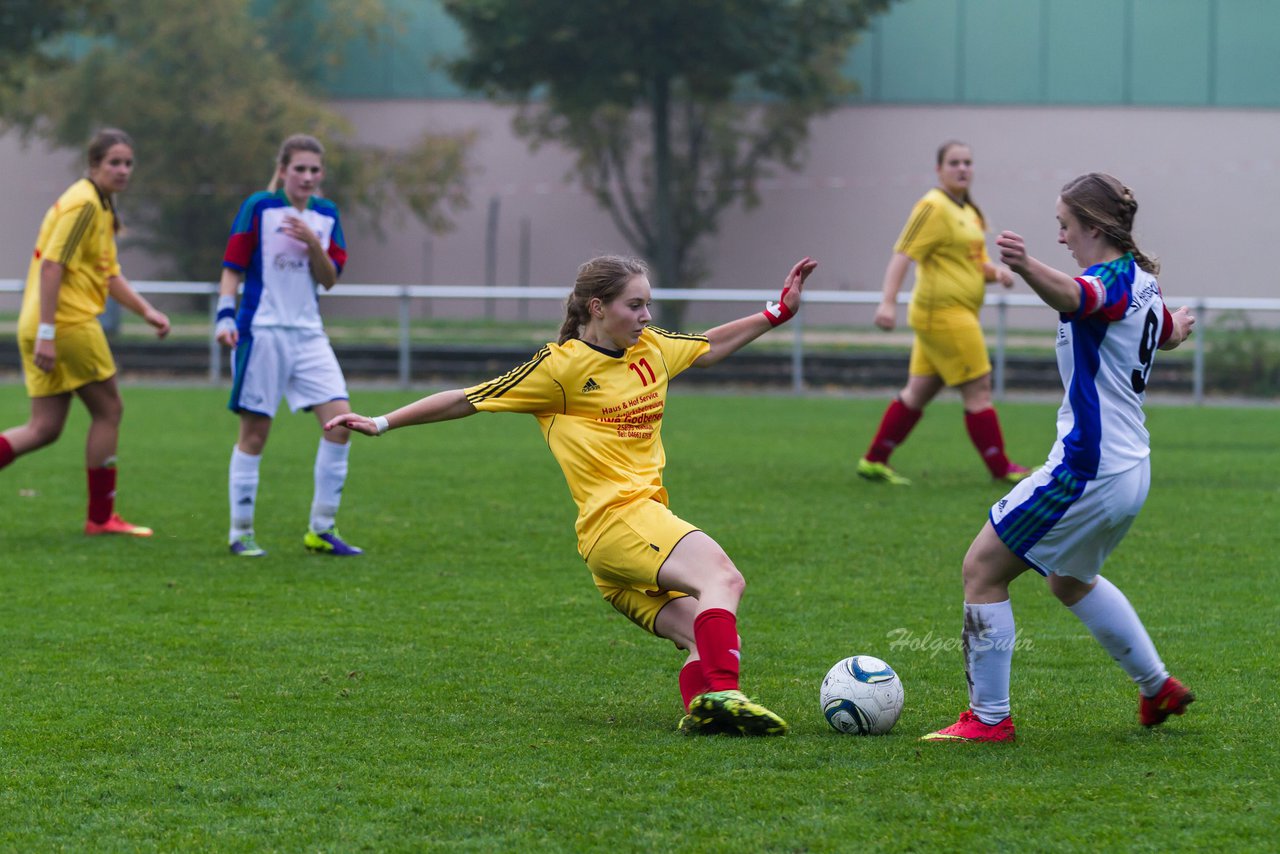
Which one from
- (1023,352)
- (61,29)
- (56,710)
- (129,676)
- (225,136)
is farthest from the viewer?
(225,136)

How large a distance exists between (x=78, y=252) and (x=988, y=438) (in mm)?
5453

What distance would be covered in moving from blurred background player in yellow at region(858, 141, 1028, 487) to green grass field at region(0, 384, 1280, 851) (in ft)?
1.66

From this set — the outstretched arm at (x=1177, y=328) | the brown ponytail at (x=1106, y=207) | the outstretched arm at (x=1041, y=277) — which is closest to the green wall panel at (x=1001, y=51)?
the outstretched arm at (x=1177, y=328)

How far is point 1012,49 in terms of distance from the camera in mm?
31266

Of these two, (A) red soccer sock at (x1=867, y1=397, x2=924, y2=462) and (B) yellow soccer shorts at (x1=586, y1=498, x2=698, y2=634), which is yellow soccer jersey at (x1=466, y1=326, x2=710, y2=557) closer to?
(B) yellow soccer shorts at (x1=586, y1=498, x2=698, y2=634)

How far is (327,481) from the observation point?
7789 millimetres

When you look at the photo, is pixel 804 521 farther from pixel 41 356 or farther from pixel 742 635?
pixel 41 356

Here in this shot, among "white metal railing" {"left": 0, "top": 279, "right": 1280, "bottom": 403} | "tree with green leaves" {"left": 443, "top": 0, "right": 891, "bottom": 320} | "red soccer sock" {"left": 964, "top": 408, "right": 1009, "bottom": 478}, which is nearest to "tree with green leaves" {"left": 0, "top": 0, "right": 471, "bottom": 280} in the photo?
"tree with green leaves" {"left": 443, "top": 0, "right": 891, "bottom": 320}

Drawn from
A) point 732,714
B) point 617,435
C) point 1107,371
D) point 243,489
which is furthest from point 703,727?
point 243,489

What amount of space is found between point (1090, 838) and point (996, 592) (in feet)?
3.22

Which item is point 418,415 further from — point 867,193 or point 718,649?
point 867,193

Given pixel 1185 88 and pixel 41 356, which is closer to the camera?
pixel 41 356

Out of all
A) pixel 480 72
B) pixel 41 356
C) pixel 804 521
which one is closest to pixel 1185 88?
pixel 480 72

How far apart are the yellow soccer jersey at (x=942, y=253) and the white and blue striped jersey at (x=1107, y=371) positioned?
19.0ft
